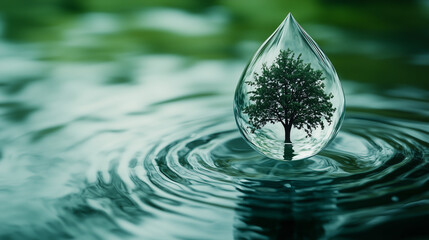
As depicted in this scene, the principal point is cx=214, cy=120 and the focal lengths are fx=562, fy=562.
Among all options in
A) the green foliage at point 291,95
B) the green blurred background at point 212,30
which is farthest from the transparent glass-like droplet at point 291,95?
the green blurred background at point 212,30

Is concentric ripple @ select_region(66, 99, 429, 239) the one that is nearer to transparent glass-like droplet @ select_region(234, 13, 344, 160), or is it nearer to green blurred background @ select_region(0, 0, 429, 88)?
transparent glass-like droplet @ select_region(234, 13, 344, 160)

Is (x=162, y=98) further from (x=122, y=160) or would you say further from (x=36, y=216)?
(x=36, y=216)

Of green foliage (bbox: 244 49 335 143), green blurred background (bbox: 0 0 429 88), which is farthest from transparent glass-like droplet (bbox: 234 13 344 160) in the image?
green blurred background (bbox: 0 0 429 88)

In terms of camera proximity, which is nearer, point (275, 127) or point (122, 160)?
point (275, 127)

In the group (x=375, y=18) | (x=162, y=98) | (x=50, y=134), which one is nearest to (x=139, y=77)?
(x=162, y=98)

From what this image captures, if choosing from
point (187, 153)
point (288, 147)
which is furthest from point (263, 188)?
point (187, 153)

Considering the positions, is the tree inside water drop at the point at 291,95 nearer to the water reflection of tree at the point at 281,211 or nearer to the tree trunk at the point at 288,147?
the tree trunk at the point at 288,147

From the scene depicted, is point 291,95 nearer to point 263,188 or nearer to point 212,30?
point 263,188
